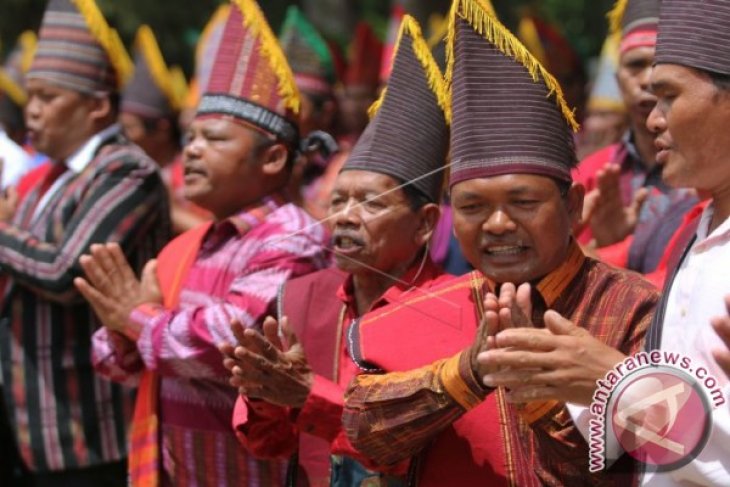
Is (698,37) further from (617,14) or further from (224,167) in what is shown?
(617,14)

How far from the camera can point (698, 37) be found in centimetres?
280

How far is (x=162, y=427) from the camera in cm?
458

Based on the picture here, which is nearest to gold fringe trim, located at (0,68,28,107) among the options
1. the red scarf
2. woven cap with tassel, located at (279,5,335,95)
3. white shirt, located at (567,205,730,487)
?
woven cap with tassel, located at (279,5,335,95)

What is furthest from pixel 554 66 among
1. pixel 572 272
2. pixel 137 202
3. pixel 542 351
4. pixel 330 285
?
pixel 542 351

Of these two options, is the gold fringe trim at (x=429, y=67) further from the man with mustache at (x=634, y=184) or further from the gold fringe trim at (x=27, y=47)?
the gold fringe trim at (x=27, y=47)

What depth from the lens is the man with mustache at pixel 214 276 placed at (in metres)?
4.35

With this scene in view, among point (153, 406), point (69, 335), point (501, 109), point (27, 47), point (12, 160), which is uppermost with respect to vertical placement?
point (27, 47)

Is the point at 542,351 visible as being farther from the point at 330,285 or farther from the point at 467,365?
the point at 330,285

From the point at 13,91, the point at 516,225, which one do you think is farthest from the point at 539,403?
the point at 13,91

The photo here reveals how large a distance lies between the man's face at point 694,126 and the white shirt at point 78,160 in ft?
9.84

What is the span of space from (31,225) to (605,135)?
2.93 metres

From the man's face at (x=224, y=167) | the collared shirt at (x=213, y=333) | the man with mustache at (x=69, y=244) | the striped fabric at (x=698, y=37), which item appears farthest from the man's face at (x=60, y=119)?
the striped fabric at (x=698, y=37)

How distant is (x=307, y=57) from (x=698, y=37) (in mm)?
4575

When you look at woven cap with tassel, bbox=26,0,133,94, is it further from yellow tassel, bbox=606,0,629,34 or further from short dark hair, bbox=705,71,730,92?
short dark hair, bbox=705,71,730,92
